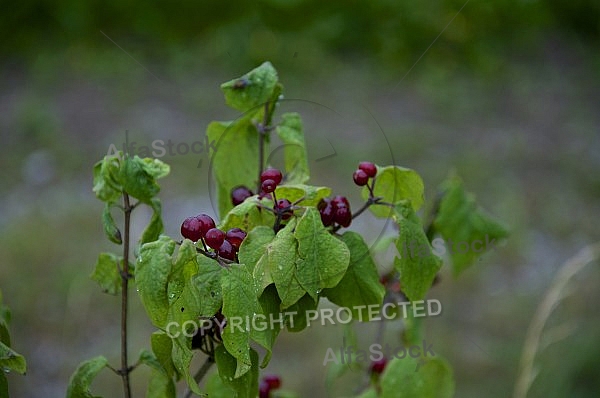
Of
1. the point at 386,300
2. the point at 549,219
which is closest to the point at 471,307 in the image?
the point at 549,219

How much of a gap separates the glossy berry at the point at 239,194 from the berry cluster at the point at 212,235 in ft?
0.41

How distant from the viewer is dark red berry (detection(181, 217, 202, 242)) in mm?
712

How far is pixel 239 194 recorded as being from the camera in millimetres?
877

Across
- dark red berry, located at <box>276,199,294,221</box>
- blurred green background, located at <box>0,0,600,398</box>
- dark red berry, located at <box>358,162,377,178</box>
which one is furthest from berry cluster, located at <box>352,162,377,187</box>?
blurred green background, located at <box>0,0,600,398</box>

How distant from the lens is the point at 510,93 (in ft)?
13.5

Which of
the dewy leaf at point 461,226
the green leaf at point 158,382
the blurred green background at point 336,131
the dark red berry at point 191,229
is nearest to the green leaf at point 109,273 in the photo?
the green leaf at point 158,382

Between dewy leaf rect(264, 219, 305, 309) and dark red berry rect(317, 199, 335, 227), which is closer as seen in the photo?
dewy leaf rect(264, 219, 305, 309)

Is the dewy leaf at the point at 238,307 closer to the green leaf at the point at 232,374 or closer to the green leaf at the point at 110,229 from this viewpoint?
the green leaf at the point at 232,374

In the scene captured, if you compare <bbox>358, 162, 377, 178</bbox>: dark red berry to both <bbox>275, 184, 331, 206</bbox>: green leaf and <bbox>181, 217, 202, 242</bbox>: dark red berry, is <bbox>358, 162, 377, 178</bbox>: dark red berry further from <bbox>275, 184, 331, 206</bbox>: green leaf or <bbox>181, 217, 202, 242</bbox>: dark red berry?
<bbox>181, 217, 202, 242</bbox>: dark red berry

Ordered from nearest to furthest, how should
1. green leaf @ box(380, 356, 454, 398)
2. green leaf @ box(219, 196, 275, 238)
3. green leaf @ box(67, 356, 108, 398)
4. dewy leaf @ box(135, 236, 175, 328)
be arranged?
dewy leaf @ box(135, 236, 175, 328) → green leaf @ box(219, 196, 275, 238) → green leaf @ box(67, 356, 108, 398) → green leaf @ box(380, 356, 454, 398)

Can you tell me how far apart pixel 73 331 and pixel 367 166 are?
1.81 m

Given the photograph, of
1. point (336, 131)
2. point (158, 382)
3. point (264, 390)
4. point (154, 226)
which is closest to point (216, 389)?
point (264, 390)

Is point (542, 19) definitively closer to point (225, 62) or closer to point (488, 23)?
point (488, 23)

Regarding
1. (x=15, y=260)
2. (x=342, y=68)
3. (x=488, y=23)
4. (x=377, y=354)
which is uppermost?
(x=488, y=23)
